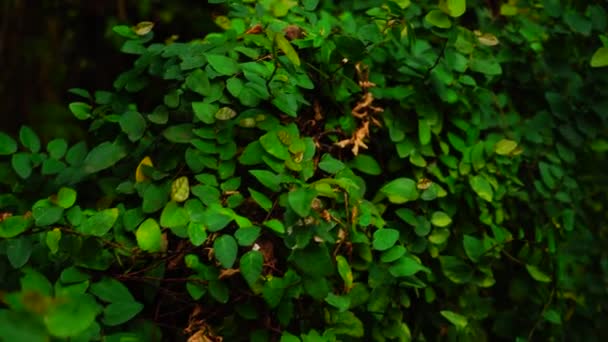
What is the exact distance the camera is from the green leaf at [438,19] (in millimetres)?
1550

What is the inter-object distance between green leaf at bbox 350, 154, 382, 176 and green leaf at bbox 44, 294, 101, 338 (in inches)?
29.2

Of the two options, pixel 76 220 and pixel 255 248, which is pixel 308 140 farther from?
pixel 76 220

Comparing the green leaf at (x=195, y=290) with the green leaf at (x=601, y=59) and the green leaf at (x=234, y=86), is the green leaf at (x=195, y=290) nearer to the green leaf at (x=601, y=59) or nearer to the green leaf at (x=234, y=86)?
the green leaf at (x=234, y=86)

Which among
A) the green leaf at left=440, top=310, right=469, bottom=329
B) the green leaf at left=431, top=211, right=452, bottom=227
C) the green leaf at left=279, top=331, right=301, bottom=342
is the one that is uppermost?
the green leaf at left=279, top=331, right=301, bottom=342

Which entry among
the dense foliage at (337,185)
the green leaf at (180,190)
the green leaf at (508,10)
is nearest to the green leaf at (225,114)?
the dense foliage at (337,185)

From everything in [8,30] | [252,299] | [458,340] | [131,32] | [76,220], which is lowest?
[8,30]

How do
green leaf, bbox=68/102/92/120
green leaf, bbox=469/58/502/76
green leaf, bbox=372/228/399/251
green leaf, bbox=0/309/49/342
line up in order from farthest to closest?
1. green leaf, bbox=469/58/502/76
2. green leaf, bbox=68/102/92/120
3. green leaf, bbox=372/228/399/251
4. green leaf, bbox=0/309/49/342

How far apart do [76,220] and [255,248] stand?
320mm

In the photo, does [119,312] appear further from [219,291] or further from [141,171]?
[141,171]

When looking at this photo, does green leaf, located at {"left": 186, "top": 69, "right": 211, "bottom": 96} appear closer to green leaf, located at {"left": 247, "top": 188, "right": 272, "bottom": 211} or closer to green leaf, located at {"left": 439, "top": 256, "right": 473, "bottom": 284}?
green leaf, located at {"left": 247, "top": 188, "right": 272, "bottom": 211}

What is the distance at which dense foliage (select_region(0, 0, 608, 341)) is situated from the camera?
1.26m

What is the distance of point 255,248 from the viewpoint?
4.19 feet

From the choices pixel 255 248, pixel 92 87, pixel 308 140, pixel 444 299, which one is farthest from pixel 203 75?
pixel 92 87

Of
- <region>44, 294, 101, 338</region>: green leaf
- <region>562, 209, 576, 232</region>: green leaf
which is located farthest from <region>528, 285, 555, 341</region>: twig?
<region>44, 294, 101, 338</region>: green leaf
